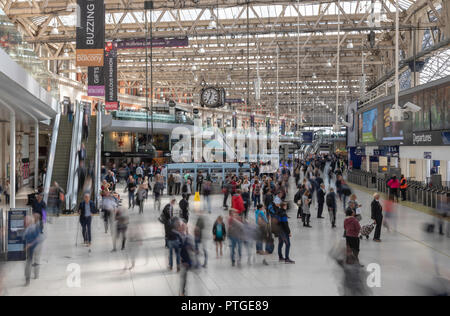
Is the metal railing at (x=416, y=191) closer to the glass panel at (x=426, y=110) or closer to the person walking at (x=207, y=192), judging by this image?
the glass panel at (x=426, y=110)

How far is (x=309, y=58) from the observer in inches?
1722

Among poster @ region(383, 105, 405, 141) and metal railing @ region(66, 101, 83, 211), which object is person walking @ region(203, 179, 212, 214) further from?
poster @ region(383, 105, 405, 141)

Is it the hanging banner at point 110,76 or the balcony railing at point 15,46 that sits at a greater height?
the hanging banner at point 110,76

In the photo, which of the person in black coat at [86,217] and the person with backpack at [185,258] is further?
the person in black coat at [86,217]

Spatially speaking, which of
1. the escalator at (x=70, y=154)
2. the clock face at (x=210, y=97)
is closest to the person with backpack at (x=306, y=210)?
the escalator at (x=70, y=154)

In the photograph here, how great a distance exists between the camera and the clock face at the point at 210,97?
2731 cm

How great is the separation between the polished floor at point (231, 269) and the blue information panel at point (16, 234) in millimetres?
387

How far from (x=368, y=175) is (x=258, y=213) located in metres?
21.2

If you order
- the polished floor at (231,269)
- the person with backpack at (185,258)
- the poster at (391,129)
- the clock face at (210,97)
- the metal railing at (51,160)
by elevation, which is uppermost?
the clock face at (210,97)

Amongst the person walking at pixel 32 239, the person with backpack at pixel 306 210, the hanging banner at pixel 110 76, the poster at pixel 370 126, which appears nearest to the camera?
the person walking at pixel 32 239

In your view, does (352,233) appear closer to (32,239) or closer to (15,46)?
(32,239)

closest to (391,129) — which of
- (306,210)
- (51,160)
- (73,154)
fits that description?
(306,210)

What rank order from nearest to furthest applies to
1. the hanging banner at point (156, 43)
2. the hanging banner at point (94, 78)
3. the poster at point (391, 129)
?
1. the hanging banner at point (94, 78)
2. the poster at point (391, 129)
3. the hanging banner at point (156, 43)

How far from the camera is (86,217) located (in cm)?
1215
